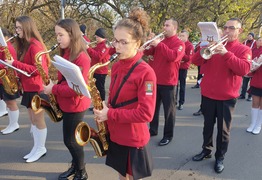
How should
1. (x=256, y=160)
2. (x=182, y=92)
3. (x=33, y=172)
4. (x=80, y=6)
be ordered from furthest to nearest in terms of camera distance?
(x=80, y=6) < (x=182, y=92) < (x=256, y=160) < (x=33, y=172)

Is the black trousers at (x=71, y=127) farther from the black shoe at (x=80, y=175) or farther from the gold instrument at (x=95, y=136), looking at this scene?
the gold instrument at (x=95, y=136)

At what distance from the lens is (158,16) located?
38.9 ft

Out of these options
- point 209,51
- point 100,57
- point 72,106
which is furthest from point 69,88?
point 100,57

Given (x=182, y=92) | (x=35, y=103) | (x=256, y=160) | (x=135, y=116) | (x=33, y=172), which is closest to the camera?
(x=135, y=116)

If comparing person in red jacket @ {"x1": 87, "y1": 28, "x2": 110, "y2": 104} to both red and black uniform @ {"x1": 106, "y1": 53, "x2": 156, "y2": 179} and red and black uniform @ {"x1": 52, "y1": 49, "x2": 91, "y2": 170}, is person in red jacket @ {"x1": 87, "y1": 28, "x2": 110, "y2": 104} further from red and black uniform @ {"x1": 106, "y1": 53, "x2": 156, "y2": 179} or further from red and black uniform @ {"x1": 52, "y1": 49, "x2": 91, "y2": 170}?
red and black uniform @ {"x1": 106, "y1": 53, "x2": 156, "y2": 179}

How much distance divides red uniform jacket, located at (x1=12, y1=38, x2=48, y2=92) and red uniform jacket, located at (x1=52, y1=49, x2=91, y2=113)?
707mm

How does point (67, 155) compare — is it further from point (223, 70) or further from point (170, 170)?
point (223, 70)

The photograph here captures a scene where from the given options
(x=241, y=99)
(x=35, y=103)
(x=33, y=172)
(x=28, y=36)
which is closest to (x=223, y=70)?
(x=35, y=103)

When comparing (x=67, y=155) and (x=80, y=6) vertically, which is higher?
(x=80, y=6)

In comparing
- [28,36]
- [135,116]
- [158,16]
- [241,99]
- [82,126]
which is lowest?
[241,99]

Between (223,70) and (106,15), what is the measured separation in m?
9.75

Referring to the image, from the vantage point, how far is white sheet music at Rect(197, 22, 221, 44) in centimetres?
340

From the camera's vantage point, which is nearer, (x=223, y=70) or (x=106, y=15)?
(x=223, y=70)

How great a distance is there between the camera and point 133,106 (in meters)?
2.35
